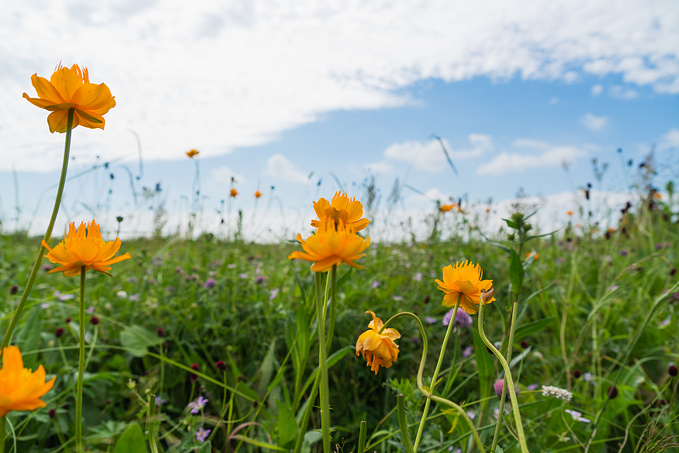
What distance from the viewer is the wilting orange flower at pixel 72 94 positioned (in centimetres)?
64

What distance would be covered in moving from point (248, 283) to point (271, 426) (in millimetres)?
1030

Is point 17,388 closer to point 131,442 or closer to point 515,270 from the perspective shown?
point 131,442

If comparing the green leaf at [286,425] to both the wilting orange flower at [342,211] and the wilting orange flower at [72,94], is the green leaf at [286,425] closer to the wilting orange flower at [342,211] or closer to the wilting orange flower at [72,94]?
the wilting orange flower at [342,211]

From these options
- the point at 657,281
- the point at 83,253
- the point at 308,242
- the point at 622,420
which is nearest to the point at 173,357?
the point at 83,253

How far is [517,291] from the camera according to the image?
996 millimetres

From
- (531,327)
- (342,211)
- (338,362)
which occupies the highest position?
(342,211)

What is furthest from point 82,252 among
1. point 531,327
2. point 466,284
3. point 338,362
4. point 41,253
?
point 338,362

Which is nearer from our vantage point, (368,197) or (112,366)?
(112,366)

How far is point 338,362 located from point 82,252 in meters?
1.23

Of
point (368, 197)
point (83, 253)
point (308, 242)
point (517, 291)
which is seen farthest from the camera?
point (368, 197)

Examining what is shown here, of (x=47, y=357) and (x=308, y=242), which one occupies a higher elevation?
(x=308, y=242)

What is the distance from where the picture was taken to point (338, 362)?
170cm

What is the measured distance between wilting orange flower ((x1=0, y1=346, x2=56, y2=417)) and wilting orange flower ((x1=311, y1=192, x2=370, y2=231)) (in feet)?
1.24

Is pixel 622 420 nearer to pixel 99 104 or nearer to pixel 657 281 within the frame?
pixel 657 281
